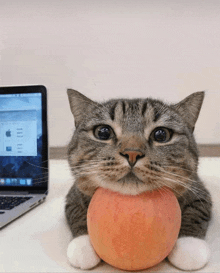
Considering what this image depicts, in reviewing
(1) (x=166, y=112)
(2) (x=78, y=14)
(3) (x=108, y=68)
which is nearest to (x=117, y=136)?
(1) (x=166, y=112)

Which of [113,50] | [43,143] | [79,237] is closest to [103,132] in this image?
[79,237]

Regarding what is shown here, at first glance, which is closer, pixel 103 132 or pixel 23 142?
pixel 103 132

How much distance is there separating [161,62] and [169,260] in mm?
1614

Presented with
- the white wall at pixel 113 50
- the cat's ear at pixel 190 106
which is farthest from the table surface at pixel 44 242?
the white wall at pixel 113 50

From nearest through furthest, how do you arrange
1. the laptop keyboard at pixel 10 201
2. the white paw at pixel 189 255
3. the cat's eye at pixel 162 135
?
the white paw at pixel 189 255, the cat's eye at pixel 162 135, the laptop keyboard at pixel 10 201

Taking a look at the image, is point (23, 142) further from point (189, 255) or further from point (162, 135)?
point (189, 255)

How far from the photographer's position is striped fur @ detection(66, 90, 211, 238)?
1.91 ft

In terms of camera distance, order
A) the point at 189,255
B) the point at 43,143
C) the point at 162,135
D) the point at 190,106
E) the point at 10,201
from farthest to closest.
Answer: the point at 43,143, the point at 10,201, the point at 190,106, the point at 162,135, the point at 189,255

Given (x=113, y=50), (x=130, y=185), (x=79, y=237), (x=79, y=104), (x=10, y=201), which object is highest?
(x=113, y=50)

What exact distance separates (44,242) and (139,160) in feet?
1.20

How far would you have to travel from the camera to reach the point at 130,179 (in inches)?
22.5

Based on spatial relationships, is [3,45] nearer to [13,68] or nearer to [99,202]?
[13,68]

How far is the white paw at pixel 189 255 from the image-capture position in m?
0.56

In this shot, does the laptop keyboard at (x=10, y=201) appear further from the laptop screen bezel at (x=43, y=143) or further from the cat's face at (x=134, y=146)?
the cat's face at (x=134, y=146)
